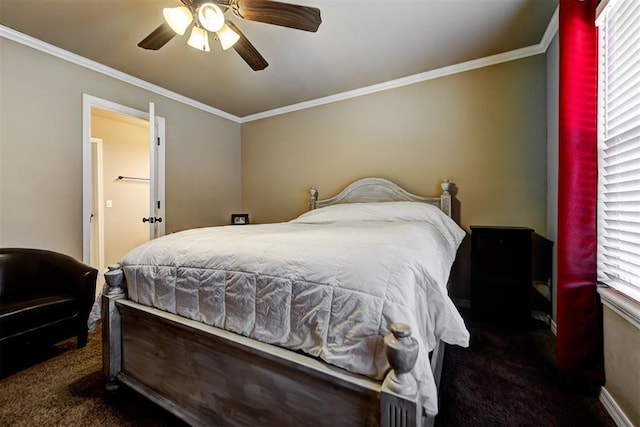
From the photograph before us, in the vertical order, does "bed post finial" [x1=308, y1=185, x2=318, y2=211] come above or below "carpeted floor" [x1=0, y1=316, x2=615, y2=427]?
above

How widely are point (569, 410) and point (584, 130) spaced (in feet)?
4.78

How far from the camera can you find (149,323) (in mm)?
1383

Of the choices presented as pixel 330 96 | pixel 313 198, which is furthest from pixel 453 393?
pixel 330 96

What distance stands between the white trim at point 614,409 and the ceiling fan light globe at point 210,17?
2820 mm

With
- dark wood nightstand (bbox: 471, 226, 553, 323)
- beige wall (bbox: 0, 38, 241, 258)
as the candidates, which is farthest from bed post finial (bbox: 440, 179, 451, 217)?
beige wall (bbox: 0, 38, 241, 258)

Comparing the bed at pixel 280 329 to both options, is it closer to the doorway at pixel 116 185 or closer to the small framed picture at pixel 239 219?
the small framed picture at pixel 239 219

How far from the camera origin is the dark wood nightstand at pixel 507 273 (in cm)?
220

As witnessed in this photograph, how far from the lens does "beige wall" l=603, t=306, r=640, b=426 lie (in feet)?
3.75

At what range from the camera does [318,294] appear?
0.96 m

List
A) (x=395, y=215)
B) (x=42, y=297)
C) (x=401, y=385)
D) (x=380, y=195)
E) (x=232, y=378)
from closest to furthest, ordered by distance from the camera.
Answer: (x=401, y=385) < (x=232, y=378) < (x=42, y=297) < (x=395, y=215) < (x=380, y=195)

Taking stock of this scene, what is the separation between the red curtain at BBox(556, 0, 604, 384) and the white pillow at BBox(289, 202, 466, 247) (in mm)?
791

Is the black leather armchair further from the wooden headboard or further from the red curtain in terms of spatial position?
the red curtain

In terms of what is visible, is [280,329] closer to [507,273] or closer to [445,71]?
[507,273]

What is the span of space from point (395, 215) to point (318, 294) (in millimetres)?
1701
